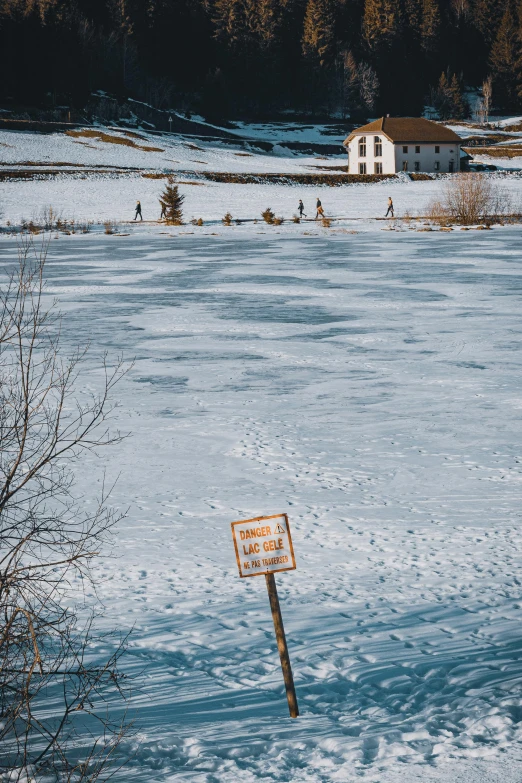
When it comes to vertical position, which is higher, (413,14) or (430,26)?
(413,14)

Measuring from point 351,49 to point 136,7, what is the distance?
33.7 meters

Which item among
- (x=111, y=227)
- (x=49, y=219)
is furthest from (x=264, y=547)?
(x=49, y=219)

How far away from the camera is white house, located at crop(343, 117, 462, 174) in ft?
273

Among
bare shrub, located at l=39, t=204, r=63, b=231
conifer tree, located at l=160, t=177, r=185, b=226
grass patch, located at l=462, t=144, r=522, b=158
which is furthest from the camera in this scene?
grass patch, located at l=462, t=144, r=522, b=158

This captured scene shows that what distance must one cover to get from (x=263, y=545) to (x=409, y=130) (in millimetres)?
83766

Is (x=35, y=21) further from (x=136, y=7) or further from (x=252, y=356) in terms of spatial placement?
(x=252, y=356)

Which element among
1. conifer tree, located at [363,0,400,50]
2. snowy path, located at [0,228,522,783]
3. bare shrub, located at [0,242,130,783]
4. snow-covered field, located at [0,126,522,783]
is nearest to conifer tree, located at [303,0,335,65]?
conifer tree, located at [363,0,400,50]

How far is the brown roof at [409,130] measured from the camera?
83.2 metres

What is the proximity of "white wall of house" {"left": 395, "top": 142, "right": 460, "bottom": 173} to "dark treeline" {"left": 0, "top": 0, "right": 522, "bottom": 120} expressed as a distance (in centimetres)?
3501

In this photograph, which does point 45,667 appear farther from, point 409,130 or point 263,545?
point 409,130

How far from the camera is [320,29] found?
13275 centimetres

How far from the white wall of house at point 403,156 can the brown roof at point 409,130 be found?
498mm

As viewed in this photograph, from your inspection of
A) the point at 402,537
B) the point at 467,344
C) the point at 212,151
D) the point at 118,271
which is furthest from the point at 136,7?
the point at 402,537

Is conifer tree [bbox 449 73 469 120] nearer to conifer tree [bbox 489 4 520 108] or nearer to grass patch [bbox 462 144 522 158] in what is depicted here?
conifer tree [bbox 489 4 520 108]
